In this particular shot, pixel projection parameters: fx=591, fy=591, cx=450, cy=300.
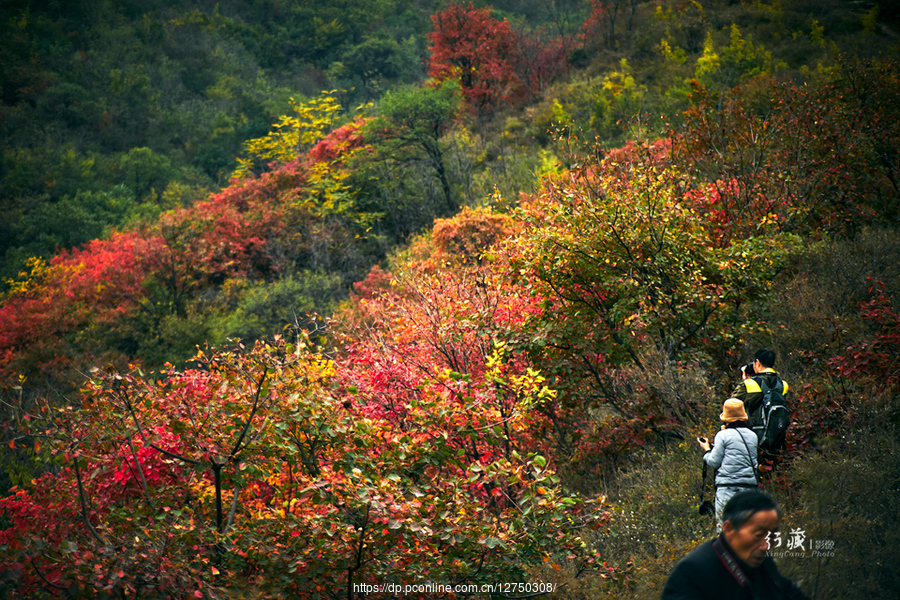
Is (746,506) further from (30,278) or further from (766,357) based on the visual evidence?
(30,278)

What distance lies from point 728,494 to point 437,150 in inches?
915

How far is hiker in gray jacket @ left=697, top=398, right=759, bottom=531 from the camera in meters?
4.75

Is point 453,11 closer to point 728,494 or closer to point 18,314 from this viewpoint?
point 18,314

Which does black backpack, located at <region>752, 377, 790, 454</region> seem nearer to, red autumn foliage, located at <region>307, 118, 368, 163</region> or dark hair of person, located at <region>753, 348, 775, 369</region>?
dark hair of person, located at <region>753, 348, 775, 369</region>

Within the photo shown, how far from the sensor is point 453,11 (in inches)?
1286

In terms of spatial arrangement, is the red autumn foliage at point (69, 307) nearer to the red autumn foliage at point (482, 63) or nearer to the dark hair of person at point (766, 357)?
the red autumn foliage at point (482, 63)

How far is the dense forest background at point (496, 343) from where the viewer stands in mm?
4922

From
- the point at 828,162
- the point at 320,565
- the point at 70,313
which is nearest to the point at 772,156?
the point at 828,162

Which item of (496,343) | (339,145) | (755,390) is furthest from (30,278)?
(755,390)

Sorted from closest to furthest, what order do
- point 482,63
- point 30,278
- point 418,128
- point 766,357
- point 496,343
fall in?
point 766,357 → point 496,343 → point 418,128 → point 30,278 → point 482,63

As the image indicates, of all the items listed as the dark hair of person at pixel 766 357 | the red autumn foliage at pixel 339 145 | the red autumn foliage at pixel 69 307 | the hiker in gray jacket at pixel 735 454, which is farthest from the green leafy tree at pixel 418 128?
the hiker in gray jacket at pixel 735 454

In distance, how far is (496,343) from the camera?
7.68m

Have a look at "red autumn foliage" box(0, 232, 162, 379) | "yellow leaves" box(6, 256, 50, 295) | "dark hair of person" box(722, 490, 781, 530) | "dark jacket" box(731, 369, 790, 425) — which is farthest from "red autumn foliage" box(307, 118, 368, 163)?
"dark hair of person" box(722, 490, 781, 530)

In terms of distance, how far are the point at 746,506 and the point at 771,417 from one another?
10.7 feet
